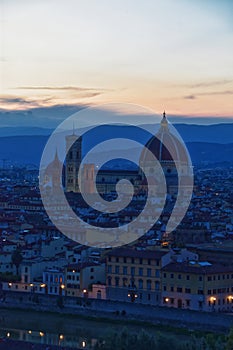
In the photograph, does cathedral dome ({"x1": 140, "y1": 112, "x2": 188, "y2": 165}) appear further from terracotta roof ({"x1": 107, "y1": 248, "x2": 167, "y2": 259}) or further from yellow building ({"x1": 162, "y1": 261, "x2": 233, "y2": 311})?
yellow building ({"x1": 162, "y1": 261, "x2": 233, "y2": 311})

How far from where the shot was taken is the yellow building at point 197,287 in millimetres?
19344

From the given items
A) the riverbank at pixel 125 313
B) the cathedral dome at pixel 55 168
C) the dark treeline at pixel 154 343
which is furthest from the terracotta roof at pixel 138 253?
the cathedral dome at pixel 55 168

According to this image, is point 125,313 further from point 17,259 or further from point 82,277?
point 17,259

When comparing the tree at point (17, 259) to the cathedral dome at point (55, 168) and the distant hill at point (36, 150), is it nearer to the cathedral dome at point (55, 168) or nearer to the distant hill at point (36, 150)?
the cathedral dome at point (55, 168)

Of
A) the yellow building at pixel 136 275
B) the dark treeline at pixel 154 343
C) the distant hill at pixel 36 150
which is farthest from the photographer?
the distant hill at pixel 36 150

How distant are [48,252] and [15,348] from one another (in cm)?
851

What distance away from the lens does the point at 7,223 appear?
3203 centimetres

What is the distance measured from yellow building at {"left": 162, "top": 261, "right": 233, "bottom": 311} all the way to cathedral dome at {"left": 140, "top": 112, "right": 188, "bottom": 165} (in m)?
39.0

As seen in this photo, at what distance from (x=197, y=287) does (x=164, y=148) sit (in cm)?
4086

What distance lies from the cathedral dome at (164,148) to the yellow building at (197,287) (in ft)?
128

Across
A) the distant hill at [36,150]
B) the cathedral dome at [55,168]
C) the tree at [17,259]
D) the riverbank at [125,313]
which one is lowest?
the riverbank at [125,313]

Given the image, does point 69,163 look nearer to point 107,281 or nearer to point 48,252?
point 48,252

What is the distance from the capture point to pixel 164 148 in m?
60.1

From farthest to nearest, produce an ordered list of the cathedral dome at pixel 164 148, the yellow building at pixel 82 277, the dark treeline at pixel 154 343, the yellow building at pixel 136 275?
the cathedral dome at pixel 164 148
the yellow building at pixel 82 277
the yellow building at pixel 136 275
the dark treeline at pixel 154 343
